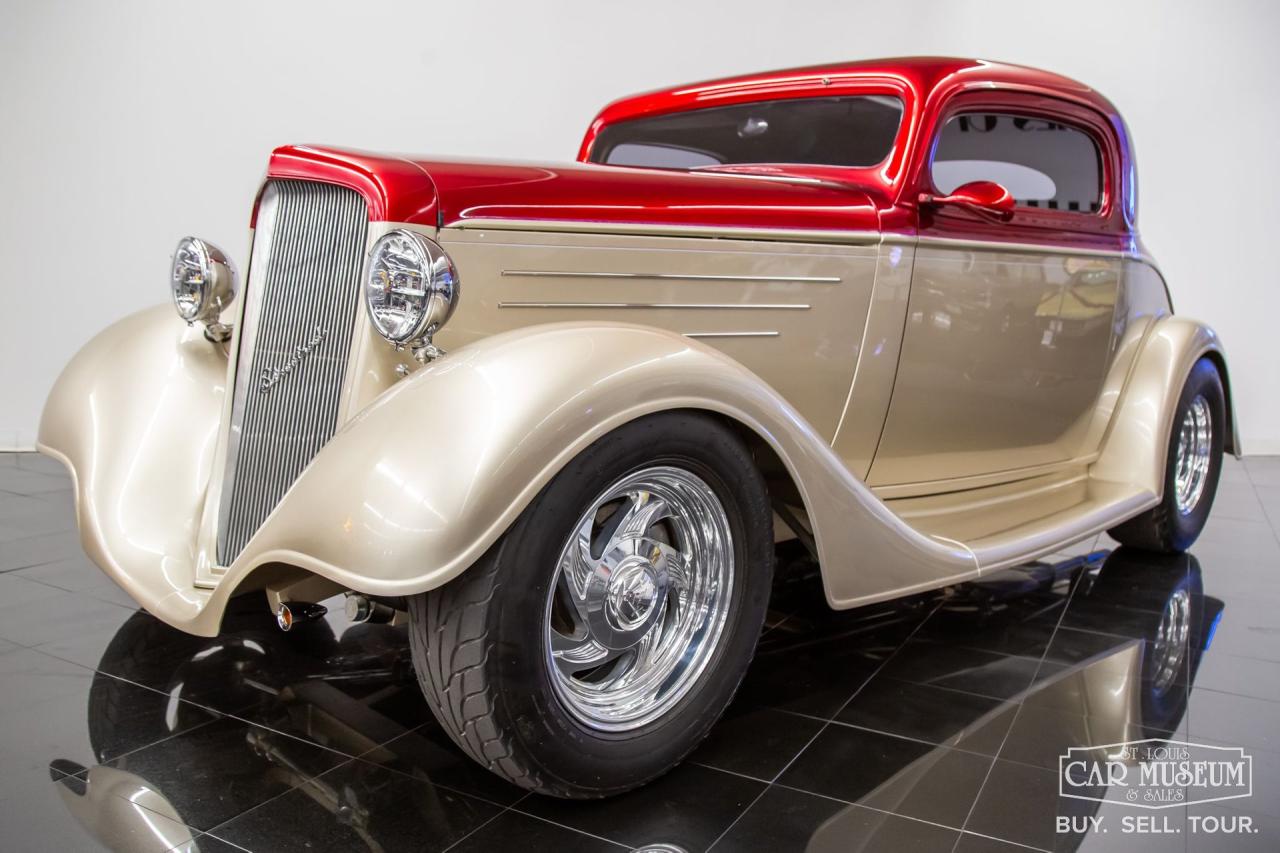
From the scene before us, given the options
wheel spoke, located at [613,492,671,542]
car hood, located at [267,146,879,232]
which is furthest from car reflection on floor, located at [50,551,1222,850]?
car hood, located at [267,146,879,232]

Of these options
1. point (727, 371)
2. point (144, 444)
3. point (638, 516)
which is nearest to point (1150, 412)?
point (727, 371)

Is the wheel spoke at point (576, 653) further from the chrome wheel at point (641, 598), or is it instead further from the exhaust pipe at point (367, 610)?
the exhaust pipe at point (367, 610)

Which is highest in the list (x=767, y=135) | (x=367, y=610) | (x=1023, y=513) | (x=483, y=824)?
(x=767, y=135)

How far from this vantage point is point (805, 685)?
8.75ft

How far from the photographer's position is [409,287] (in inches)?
78.0

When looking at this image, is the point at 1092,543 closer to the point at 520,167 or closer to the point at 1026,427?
the point at 1026,427

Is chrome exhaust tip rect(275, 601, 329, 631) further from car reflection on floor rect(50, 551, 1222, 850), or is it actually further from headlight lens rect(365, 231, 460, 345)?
headlight lens rect(365, 231, 460, 345)

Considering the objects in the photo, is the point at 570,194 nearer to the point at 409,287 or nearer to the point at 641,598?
the point at 409,287

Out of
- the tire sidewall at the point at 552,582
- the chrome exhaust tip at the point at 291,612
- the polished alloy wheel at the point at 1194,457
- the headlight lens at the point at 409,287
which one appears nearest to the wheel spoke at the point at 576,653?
the tire sidewall at the point at 552,582

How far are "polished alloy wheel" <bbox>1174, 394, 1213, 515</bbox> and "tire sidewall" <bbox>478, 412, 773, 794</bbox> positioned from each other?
2.68 meters

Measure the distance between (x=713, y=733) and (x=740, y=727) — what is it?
71mm

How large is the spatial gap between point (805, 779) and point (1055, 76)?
2569mm

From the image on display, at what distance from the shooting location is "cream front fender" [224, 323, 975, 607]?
1.70 metres

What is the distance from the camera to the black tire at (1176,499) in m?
3.89
